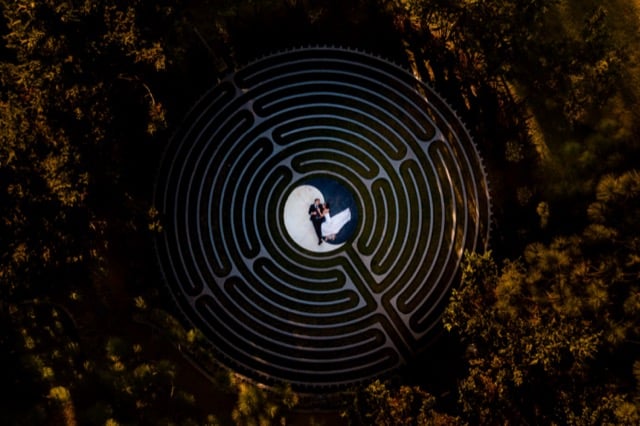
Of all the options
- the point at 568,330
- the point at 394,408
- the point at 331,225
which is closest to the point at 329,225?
the point at 331,225

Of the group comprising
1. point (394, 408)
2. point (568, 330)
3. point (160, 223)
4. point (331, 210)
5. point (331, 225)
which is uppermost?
point (160, 223)

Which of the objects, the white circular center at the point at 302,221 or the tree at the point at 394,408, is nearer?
the tree at the point at 394,408

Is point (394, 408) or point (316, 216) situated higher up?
point (316, 216)

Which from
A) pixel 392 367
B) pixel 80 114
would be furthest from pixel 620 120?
pixel 80 114

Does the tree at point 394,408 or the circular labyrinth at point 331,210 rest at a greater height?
the circular labyrinth at point 331,210

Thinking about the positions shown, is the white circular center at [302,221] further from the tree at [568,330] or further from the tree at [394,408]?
the tree at [568,330]

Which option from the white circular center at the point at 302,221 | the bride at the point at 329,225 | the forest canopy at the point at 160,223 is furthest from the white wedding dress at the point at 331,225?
the forest canopy at the point at 160,223

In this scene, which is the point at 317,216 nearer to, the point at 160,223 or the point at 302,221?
the point at 302,221

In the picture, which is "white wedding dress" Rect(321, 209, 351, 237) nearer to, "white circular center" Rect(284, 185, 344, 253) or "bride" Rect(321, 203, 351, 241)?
"bride" Rect(321, 203, 351, 241)

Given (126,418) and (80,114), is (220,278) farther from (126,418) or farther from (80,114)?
(80,114)
